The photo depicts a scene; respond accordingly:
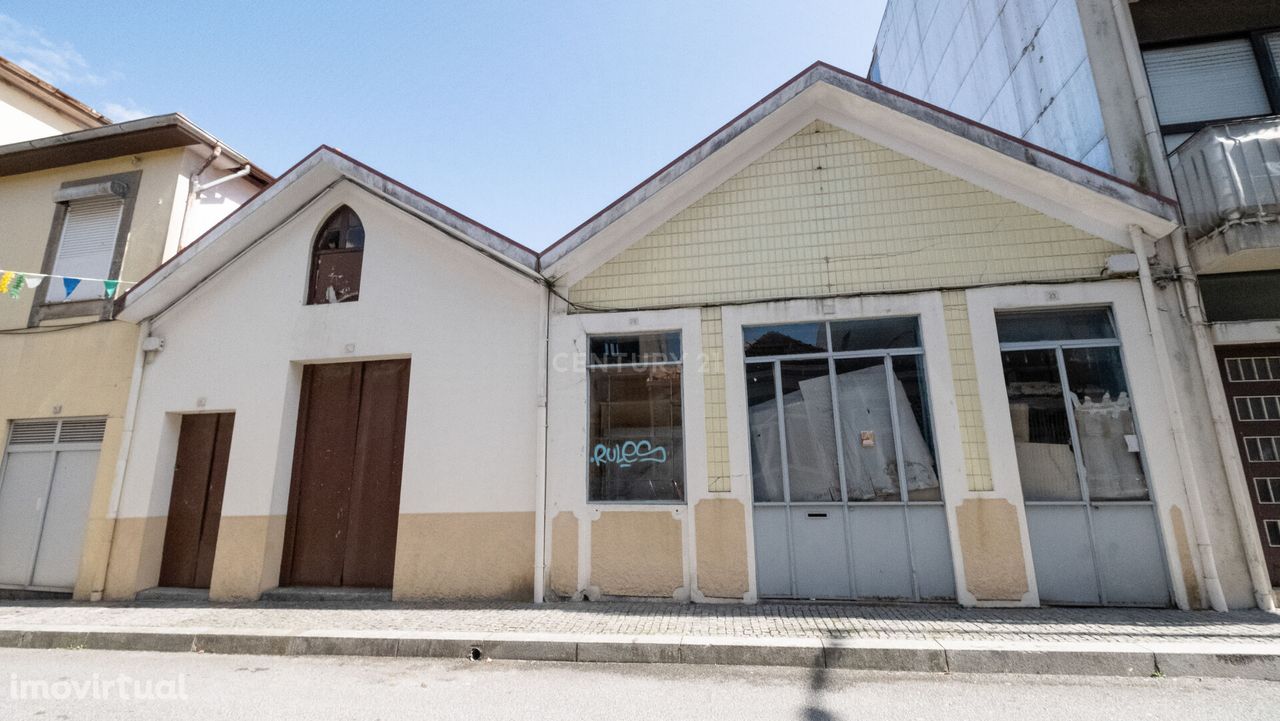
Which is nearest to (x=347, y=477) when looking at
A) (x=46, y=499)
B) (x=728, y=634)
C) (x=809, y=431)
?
(x=46, y=499)

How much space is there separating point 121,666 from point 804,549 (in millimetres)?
6545

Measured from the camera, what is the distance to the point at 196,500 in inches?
318

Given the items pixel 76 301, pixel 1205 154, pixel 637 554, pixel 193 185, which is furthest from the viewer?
pixel 193 185

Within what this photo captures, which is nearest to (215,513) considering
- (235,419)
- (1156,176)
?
(235,419)

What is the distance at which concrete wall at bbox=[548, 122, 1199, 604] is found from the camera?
6.17 meters

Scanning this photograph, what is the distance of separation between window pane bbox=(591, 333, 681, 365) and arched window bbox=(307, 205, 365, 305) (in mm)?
3548

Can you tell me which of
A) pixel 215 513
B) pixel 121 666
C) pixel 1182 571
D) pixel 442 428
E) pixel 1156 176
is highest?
pixel 1156 176

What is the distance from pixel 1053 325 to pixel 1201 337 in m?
1.37

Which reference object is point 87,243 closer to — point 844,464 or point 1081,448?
point 844,464

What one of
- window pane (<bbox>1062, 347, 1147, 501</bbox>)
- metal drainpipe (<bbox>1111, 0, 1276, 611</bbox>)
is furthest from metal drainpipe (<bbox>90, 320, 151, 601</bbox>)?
metal drainpipe (<bbox>1111, 0, 1276, 611</bbox>)

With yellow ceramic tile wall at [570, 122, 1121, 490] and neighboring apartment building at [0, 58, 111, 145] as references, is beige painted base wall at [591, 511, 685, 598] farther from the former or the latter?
neighboring apartment building at [0, 58, 111, 145]

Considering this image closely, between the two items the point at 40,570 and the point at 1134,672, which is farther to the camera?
the point at 40,570

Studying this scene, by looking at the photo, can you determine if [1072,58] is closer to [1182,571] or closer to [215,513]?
[1182,571]

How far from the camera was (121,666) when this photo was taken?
5.11 metres
